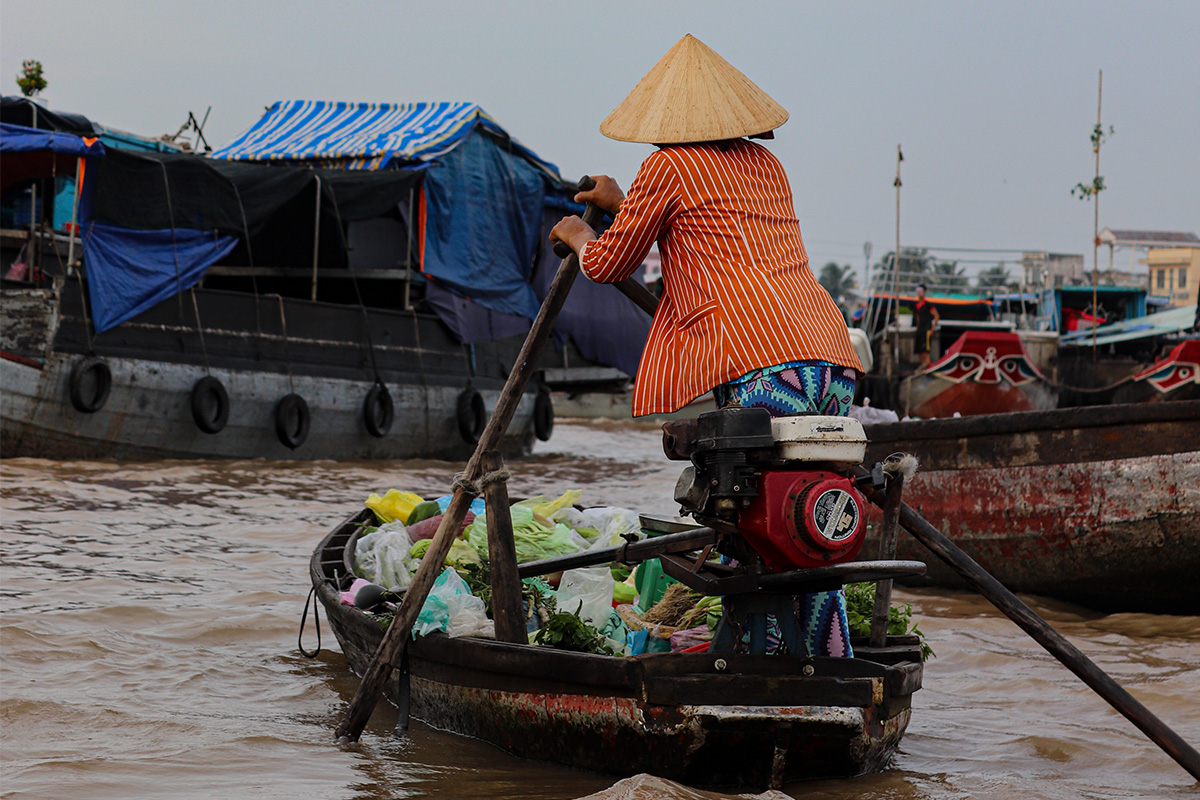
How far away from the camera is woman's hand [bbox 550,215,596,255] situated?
3494 mm

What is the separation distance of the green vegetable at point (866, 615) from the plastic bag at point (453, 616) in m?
1.24

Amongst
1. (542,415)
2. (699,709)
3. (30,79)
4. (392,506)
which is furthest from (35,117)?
(699,709)

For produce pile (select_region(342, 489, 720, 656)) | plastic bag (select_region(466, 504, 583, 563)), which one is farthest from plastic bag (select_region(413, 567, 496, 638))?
plastic bag (select_region(466, 504, 583, 563))

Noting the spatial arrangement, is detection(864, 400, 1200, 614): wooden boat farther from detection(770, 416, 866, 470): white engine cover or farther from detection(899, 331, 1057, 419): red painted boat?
detection(899, 331, 1057, 419): red painted boat

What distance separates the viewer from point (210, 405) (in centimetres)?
1210

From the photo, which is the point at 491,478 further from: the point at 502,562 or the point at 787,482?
the point at 787,482

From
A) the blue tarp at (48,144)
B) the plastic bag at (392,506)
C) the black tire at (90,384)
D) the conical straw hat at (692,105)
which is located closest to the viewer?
the conical straw hat at (692,105)

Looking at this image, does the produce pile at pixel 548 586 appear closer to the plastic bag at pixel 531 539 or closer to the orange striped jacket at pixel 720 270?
the plastic bag at pixel 531 539

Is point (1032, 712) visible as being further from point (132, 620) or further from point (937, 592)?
point (132, 620)

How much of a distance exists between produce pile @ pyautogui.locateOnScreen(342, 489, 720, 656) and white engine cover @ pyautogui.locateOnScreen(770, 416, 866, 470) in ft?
3.44

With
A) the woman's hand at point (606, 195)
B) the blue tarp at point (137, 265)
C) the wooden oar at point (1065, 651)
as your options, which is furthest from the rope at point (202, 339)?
the wooden oar at point (1065, 651)

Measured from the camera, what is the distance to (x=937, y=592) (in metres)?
7.00

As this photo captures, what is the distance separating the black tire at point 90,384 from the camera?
35.8 ft

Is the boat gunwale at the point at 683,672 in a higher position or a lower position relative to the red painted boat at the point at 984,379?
lower
